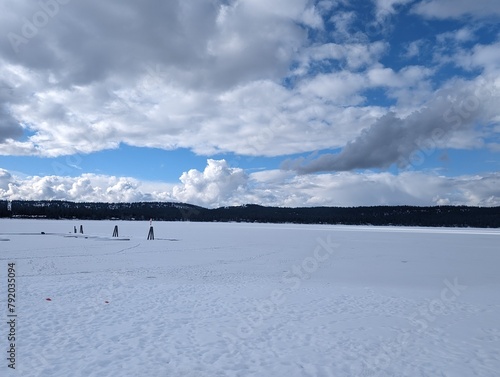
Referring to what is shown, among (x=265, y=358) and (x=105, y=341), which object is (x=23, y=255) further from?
(x=265, y=358)

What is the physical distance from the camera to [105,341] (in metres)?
7.12

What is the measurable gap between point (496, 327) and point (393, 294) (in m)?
3.69

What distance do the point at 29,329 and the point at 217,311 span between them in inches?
168

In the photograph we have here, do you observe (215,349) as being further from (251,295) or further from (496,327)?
(496,327)

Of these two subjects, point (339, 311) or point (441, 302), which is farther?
point (441, 302)

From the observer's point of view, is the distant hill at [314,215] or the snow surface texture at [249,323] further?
the distant hill at [314,215]

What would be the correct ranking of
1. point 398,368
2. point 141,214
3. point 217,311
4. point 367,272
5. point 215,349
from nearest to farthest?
point 398,368 → point 215,349 → point 217,311 → point 367,272 → point 141,214

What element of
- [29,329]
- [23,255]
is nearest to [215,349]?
[29,329]

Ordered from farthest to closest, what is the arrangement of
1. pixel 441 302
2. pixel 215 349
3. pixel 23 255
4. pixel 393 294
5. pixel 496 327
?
pixel 23 255
pixel 393 294
pixel 441 302
pixel 496 327
pixel 215 349

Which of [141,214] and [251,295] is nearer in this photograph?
[251,295]

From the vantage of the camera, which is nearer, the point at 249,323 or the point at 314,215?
the point at 249,323

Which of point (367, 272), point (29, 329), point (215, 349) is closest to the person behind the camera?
point (215, 349)

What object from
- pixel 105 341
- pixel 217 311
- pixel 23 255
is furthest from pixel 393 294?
pixel 23 255

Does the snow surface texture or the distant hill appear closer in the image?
the snow surface texture
